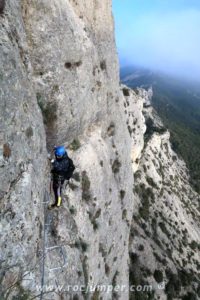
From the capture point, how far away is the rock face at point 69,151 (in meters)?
13.5

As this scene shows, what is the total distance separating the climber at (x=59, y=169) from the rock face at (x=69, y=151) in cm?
51

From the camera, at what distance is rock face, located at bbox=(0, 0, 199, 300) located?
44.4 feet

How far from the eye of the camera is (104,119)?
29.9 meters

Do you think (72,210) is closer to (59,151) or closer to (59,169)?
(59,169)

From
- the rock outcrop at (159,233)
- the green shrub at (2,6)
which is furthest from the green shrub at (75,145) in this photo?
the rock outcrop at (159,233)

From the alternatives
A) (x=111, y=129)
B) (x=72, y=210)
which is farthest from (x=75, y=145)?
(x=111, y=129)

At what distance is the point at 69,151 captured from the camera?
2373cm

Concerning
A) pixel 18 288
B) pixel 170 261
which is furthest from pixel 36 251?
pixel 170 261

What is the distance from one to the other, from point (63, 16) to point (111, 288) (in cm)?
2147

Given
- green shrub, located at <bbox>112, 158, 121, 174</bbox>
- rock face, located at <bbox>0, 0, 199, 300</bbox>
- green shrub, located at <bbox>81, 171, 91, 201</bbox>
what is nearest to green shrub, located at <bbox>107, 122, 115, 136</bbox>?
rock face, located at <bbox>0, 0, 199, 300</bbox>

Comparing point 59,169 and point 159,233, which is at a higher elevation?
point 59,169

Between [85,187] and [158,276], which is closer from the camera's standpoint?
[85,187]

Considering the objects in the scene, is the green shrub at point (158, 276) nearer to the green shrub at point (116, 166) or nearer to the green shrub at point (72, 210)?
the green shrub at point (116, 166)

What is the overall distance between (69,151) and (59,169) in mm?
5855
